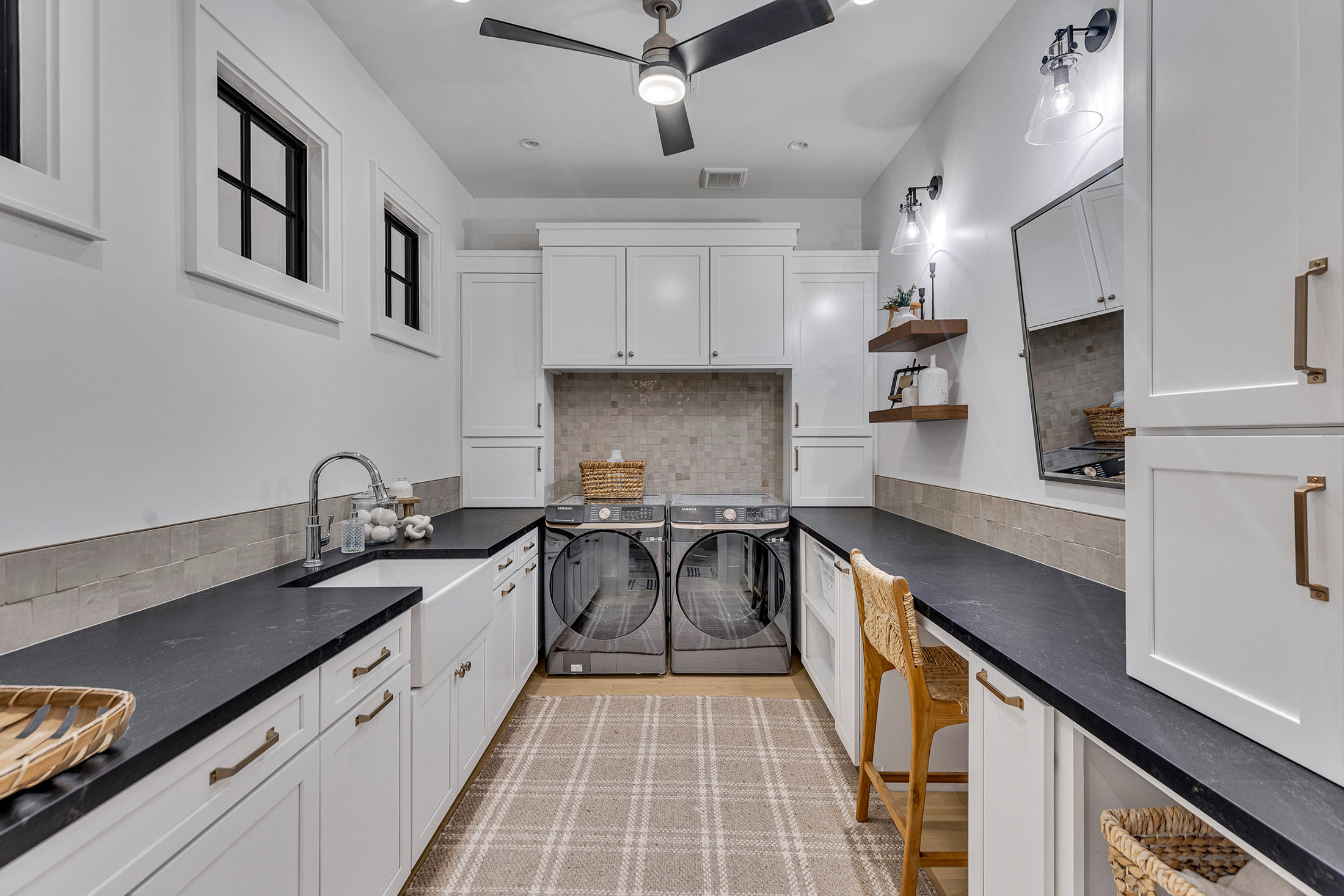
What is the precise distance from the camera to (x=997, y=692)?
3.94 feet

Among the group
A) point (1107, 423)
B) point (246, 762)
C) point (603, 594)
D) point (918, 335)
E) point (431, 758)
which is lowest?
point (431, 758)

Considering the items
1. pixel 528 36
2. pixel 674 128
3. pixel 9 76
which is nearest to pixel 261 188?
pixel 9 76

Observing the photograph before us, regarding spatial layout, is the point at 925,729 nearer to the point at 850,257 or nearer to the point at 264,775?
the point at 264,775

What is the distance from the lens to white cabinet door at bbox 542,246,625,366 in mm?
3350

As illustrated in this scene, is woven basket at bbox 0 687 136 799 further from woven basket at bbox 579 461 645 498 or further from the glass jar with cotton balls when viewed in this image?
woven basket at bbox 579 461 645 498

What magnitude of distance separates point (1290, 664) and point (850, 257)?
3044 millimetres

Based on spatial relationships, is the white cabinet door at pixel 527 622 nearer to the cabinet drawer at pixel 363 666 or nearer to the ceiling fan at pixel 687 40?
the cabinet drawer at pixel 363 666

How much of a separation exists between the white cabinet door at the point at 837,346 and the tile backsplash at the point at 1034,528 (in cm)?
68

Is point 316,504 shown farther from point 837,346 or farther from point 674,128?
point 837,346

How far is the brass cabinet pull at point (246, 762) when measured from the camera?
0.90 m

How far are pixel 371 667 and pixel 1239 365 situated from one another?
1.66 meters

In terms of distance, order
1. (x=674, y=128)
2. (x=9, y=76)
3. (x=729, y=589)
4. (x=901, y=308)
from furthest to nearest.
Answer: (x=729, y=589)
(x=901, y=308)
(x=674, y=128)
(x=9, y=76)

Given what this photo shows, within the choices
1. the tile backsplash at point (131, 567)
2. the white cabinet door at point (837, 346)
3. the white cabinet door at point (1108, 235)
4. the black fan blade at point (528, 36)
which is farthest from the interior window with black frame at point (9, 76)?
the white cabinet door at point (837, 346)

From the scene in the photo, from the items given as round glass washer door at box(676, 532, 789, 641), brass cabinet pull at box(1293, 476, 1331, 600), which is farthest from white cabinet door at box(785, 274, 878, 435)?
brass cabinet pull at box(1293, 476, 1331, 600)
